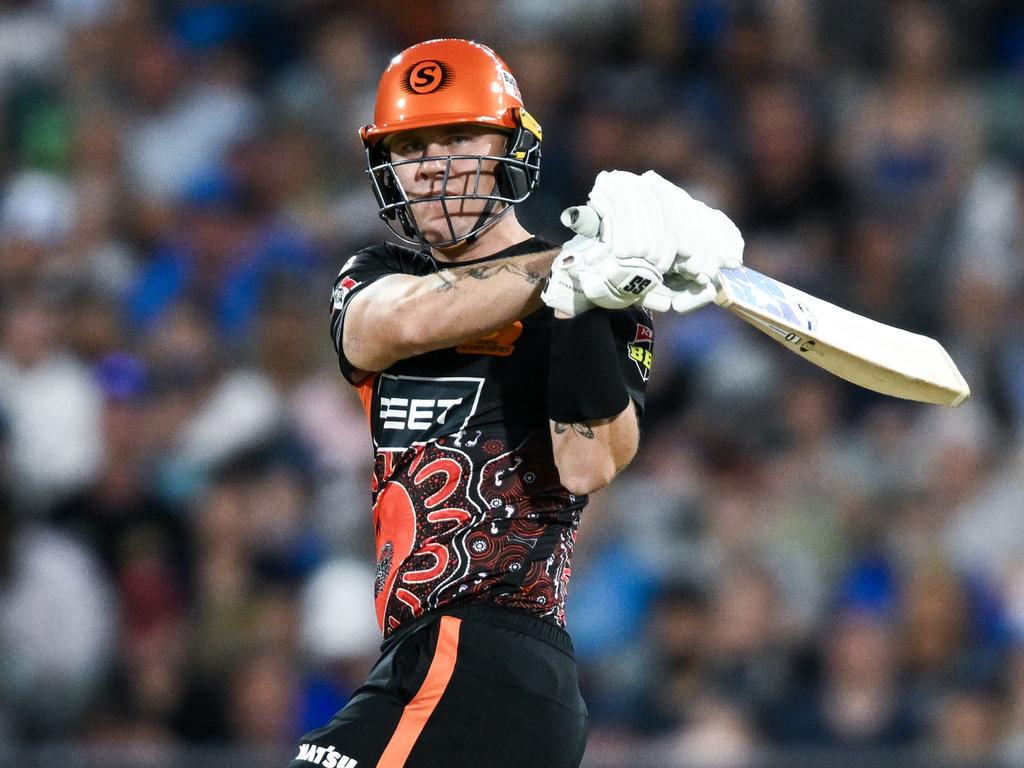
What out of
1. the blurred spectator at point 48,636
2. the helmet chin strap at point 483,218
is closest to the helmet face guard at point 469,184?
the helmet chin strap at point 483,218

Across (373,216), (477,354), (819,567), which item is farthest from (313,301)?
(477,354)

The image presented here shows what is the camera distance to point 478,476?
139 inches

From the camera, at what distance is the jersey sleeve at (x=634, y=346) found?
3.54m

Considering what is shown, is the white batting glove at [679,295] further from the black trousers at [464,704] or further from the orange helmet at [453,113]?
the black trousers at [464,704]

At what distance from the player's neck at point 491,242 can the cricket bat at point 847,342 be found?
54 cm

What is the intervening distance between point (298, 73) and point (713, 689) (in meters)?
4.33

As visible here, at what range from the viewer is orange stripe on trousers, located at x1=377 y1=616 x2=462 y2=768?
130 inches

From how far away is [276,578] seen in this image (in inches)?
287

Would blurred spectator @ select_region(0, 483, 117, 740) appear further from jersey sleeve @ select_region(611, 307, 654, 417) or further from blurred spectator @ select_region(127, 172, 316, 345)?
jersey sleeve @ select_region(611, 307, 654, 417)

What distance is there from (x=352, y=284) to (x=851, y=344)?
109 centimetres

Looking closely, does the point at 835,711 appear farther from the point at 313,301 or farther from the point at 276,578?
the point at 313,301

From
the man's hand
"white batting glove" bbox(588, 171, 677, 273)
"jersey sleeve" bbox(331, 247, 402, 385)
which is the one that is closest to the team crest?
"jersey sleeve" bbox(331, 247, 402, 385)

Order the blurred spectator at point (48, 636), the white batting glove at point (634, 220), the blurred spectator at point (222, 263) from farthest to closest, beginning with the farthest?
the blurred spectator at point (222, 263), the blurred spectator at point (48, 636), the white batting glove at point (634, 220)

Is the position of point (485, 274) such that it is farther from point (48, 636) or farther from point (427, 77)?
point (48, 636)
